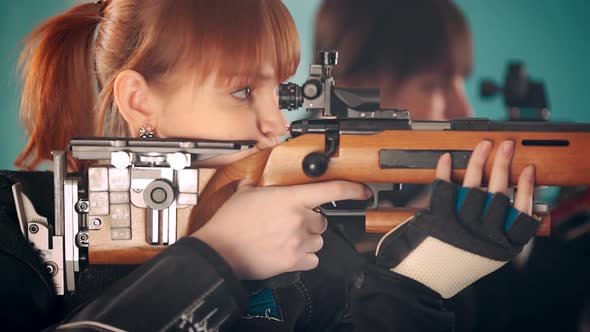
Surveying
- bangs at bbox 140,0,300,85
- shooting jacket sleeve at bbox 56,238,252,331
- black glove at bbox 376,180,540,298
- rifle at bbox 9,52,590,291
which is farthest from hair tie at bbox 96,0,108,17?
black glove at bbox 376,180,540,298

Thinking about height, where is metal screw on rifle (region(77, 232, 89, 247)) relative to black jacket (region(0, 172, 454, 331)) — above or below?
above

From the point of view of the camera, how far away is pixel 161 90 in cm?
137

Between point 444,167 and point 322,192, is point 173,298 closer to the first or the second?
point 322,192

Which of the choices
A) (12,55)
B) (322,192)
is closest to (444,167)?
(322,192)

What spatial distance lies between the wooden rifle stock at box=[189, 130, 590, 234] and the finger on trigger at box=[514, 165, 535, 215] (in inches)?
0.4

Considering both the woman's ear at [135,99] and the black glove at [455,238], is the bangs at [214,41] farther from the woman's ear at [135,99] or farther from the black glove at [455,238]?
the black glove at [455,238]

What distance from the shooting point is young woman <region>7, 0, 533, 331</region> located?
1211mm

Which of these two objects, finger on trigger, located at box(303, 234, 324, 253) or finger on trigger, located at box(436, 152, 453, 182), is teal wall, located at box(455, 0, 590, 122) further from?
finger on trigger, located at box(303, 234, 324, 253)

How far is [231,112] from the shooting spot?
136cm

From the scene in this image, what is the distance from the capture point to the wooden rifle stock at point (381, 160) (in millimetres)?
1192

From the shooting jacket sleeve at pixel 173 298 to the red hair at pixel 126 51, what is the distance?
1.37 feet

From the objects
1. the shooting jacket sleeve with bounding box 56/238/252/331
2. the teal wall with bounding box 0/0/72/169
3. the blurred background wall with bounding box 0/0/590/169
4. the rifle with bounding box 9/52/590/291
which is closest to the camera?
the shooting jacket sleeve with bounding box 56/238/252/331

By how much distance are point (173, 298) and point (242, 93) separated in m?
0.48

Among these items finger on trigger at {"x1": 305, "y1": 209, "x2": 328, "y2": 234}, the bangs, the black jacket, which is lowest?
the black jacket
